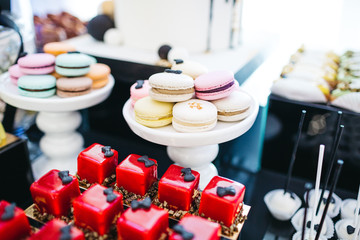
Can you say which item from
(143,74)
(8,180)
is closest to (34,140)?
(8,180)

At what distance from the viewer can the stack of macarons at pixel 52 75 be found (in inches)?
45.8

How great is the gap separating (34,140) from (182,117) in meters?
1.07

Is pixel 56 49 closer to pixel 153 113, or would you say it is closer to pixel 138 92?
pixel 138 92

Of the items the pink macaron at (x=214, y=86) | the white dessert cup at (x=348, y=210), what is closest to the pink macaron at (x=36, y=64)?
the pink macaron at (x=214, y=86)

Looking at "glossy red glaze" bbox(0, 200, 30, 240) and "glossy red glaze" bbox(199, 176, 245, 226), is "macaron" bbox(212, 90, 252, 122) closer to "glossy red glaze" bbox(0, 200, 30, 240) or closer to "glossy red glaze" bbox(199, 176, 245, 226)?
"glossy red glaze" bbox(199, 176, 245, 226)

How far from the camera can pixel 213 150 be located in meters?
1.12

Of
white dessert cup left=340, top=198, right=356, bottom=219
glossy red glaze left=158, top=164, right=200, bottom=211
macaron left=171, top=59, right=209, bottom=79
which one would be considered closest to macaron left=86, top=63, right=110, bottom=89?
macaron left=171, top=59, right=209, bottom=79

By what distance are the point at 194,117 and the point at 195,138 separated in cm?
6

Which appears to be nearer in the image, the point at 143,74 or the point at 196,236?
the point at 196,236

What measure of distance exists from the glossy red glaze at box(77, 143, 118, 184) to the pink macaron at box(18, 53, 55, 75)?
43 cm

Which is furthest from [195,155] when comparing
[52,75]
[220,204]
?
[52,75]

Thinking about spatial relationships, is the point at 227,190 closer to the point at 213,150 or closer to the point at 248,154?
the point at 213,150

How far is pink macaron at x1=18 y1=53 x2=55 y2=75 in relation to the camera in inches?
46.6

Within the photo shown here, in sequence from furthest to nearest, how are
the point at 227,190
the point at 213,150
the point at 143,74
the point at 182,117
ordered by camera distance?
the point at 143,74, the point at 213,150, the point at 182,117, the point at 227,190
